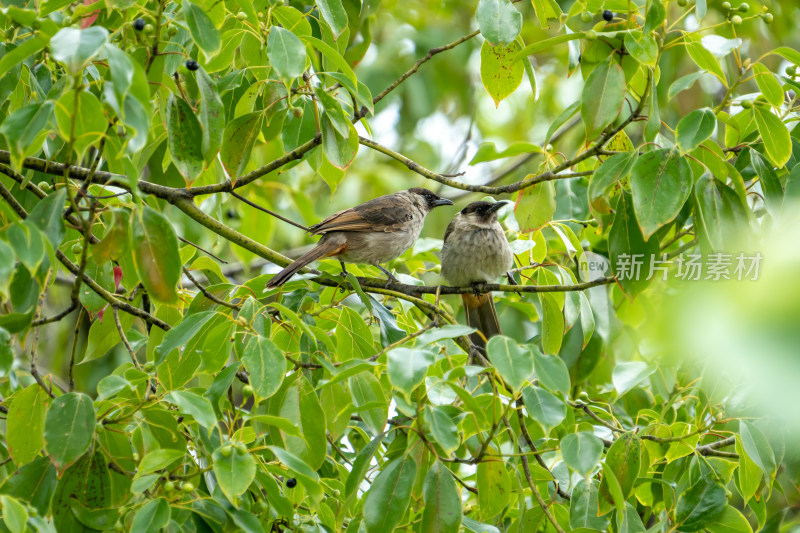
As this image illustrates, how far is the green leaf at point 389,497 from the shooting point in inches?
105

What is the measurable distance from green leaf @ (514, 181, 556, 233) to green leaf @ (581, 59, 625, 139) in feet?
2.57

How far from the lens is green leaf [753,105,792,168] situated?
10.3 feet

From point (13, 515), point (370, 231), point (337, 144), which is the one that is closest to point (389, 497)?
point (13, 515)

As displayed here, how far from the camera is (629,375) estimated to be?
350 centimetres

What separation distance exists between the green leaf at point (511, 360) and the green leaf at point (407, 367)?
0.63 ft

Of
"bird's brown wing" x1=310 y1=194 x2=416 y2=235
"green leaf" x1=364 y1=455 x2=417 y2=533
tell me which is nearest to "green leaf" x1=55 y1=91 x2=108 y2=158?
"green leaf" x1=364 y1=455 x2=417 y2=533

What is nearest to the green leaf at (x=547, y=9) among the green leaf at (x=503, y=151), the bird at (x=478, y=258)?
the green leaf at (x=503, y=151)

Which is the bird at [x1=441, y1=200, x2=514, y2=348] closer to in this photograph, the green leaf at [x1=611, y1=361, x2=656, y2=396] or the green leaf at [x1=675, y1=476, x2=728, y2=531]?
the green leaf at [x1=611, y1=361, x2=656, y2=396]

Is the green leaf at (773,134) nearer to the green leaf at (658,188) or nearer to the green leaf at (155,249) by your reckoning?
the green leaf at (658,188)

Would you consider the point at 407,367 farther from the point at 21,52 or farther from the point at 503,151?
the point at 503,151

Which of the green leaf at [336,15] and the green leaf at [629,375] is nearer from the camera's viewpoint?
the green leaf at [336,15]

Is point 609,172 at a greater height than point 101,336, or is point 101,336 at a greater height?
point 609,172

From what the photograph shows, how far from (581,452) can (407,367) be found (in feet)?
2.46

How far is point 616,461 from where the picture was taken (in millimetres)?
3146
